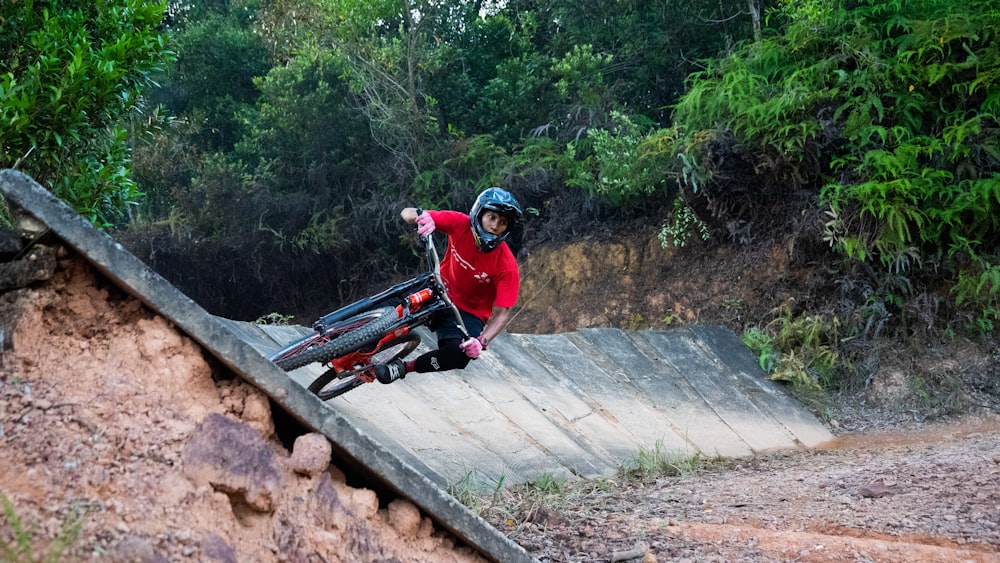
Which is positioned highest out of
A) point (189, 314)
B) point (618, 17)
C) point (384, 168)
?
point (189, 314)

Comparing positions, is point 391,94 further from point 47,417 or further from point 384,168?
point 47,417

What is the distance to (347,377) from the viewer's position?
5977 millimetres

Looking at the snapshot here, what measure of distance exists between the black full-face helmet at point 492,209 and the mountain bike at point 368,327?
0.99 ft

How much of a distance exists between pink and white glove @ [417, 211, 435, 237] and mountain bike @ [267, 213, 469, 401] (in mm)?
76

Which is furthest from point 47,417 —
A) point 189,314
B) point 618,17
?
point 618,17

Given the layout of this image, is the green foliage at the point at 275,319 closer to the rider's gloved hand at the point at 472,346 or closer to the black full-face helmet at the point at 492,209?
the rider's gloved hand at the point at 472,346

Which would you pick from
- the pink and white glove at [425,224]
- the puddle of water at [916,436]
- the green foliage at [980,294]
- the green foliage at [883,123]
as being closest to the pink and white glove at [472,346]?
the pink and white glove at [425,224]

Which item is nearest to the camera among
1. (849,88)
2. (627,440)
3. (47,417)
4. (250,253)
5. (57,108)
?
(47,417)

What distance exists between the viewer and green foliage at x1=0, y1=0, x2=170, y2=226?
5156 millimetres

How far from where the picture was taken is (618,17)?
1364cm

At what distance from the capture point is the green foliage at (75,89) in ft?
16.9

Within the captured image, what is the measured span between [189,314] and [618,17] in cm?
1216

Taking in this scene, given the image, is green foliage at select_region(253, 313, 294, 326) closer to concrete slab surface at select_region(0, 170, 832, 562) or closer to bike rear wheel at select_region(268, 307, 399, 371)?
concrete slab surface at select_region(0, 170, 832, 562)

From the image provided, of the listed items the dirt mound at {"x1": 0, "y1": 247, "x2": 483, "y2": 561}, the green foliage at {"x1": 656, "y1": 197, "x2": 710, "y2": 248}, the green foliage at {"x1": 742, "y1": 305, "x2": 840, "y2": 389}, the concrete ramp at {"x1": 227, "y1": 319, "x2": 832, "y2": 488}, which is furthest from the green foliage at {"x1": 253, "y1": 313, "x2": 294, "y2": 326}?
the dirt mound at {"x1": 0, "y1": 247, "x2": 483, "y2": 561}
